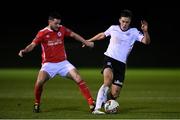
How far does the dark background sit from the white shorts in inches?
788

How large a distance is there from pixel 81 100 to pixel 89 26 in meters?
28.0

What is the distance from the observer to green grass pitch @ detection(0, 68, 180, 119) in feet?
40.0

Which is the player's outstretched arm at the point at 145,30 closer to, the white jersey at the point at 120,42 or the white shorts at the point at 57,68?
the white jersey at the point at 120,42

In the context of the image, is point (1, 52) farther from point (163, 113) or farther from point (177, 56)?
point (163, 113)

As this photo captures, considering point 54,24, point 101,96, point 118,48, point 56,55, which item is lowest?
point 101,96

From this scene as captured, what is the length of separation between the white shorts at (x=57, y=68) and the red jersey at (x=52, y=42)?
90mm

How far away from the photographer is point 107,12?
44812mm

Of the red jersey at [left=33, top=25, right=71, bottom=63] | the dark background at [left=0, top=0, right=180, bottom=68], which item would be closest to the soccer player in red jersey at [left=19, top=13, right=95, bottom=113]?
the red jersey at [left=33, top=25, right=71, bottom=63]

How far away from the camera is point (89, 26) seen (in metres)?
43.7

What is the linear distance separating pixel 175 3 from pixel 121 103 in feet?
106

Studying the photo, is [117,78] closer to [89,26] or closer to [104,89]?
[104,89]

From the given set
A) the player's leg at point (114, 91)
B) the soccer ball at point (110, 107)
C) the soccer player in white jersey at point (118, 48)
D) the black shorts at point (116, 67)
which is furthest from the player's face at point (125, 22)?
the soccer ball at point (110, 107)

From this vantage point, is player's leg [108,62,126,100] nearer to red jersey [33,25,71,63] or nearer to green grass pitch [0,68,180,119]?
green grass pitch [0,68,180,119]

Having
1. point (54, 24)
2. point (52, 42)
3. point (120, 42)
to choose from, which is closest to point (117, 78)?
point (120, 42)
